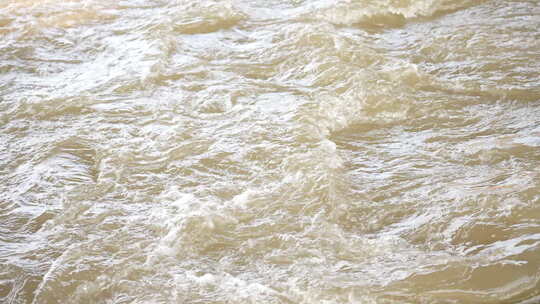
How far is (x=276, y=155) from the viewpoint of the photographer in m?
3.70

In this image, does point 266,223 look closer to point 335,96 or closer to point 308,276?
point 308,276

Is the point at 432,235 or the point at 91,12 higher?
the point at 91,12

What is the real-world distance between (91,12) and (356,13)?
2.49m

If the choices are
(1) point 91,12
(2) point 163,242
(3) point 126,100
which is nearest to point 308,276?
(2) point 163,242

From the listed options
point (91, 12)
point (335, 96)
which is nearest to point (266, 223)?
point (335, 96)

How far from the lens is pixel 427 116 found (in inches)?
159

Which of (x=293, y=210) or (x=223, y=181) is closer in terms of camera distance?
(x=293, y=210)

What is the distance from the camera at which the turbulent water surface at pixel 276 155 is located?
9.23ft

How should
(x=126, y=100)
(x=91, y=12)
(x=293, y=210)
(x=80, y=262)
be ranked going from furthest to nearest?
(x=91, y=12)
(x=126, y=100)
(x=293, y=210)
(x=80, y=262)

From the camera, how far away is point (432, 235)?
297 cm

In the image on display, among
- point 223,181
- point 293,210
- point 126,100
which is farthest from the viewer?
point 126,100

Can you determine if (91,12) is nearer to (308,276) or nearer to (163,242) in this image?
(163,242)

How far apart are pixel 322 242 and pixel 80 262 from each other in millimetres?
1103

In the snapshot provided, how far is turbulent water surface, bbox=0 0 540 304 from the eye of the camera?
9.23ft
